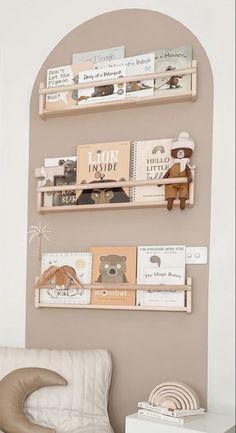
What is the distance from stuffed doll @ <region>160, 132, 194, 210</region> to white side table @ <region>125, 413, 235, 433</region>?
0.85 meters

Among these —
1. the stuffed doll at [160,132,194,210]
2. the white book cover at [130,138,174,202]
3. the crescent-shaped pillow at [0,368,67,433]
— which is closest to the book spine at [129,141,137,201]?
the white book cover at [130,138,174,202]

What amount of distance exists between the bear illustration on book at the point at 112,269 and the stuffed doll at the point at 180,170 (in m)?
0.34

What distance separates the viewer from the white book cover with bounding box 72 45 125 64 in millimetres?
2658

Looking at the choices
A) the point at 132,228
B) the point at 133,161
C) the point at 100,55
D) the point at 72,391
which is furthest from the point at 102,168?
the point at 72,391

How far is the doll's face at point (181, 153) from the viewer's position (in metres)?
2.44

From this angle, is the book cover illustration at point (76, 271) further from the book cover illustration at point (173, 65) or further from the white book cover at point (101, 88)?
the book cover illustration at point (173, 65)

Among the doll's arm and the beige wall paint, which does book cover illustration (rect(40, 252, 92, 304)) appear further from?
the doll's arm

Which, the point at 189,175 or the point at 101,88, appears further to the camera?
the point at 101,88

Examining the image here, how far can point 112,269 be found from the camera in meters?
2.58

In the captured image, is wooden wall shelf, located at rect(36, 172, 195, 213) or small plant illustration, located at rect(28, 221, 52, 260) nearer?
wooden wall shelf, located at rect(36, 172, 195, 213)

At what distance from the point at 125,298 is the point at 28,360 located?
50 centimetres

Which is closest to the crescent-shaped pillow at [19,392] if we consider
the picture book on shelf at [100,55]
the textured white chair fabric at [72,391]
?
the textured white chair fabric at [72,391]

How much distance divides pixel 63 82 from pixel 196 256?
105 centimetres

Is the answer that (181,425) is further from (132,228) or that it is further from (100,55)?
(100,55)
